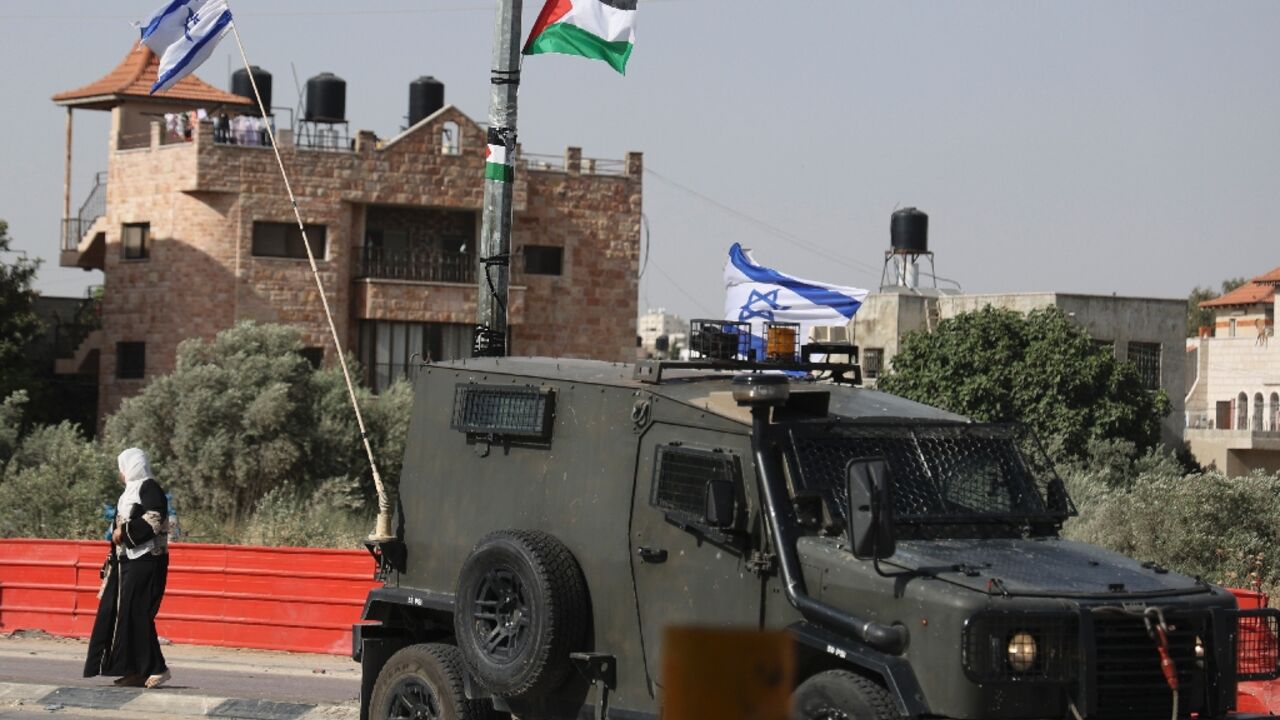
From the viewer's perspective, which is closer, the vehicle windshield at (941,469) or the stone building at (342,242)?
the vehicle windshield at (941,469)

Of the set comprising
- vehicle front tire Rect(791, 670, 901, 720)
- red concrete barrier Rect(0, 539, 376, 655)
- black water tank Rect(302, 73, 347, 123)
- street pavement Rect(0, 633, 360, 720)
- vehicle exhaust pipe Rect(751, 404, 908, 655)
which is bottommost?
street pavement Rect(0, 633, 360, 720)

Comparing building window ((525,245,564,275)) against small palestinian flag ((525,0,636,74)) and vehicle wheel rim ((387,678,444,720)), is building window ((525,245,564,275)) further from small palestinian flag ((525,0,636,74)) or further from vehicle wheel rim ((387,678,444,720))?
vehicle wheel rim ((387,678,444,720))

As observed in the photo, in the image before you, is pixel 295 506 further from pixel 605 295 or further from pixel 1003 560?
pixel 1003 560

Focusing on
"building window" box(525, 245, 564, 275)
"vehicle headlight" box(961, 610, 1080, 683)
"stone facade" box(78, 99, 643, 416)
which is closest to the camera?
"vehicle headlight" box(961, 610, 1080, 683)

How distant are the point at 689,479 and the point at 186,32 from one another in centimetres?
1162

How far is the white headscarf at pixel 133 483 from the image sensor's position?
12.3 metres

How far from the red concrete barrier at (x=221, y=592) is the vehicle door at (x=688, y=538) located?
7.37 metres

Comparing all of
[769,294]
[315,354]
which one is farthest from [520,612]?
[315,354]

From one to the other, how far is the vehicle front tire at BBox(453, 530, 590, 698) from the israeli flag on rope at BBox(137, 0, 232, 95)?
10.5 meters

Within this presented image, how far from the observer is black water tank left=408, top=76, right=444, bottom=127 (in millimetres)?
57562

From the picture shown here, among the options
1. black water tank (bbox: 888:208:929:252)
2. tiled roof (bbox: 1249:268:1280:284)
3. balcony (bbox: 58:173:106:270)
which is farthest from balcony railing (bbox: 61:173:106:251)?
tiled roof (bbox: 1249:268:1280:284)

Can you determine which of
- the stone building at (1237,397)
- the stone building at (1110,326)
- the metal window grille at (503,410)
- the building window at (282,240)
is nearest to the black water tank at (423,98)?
the building window at (282,240)

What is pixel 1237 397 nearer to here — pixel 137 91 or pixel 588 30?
pixel 137 91

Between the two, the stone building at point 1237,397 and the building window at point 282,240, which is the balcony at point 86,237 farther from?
the stone building at point 1237,397
